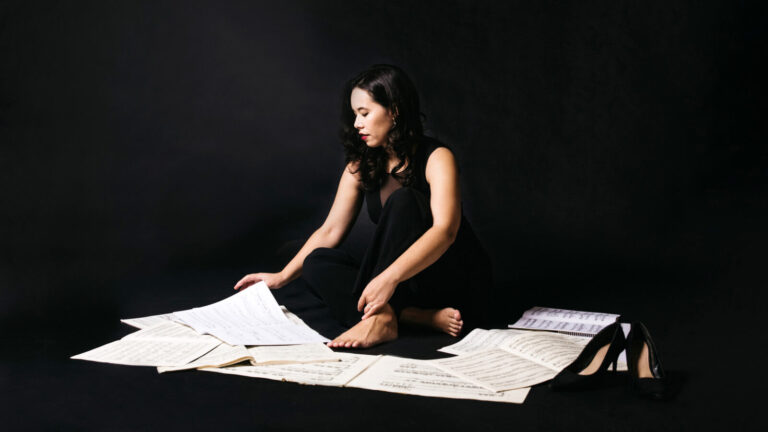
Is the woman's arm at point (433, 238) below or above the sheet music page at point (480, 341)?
above

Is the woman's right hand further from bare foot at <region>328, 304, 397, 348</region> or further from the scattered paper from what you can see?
the scattered paper

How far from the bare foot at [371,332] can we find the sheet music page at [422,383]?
18 cm

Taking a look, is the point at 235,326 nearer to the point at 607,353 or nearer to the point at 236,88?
the point at 607,353

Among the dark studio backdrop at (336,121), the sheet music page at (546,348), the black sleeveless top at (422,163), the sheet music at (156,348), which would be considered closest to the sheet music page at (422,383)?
the sheet music page at (546,348)

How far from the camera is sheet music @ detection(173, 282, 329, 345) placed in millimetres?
2402

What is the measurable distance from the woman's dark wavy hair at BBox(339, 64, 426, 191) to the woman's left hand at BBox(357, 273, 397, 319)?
0.53m

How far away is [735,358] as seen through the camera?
7.73ft

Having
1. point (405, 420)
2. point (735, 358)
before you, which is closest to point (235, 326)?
point (405, 420)

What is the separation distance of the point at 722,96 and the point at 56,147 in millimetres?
3937

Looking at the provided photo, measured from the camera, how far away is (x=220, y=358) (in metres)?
Answer: 2.20

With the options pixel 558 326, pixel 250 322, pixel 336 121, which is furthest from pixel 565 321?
pixel 336 121

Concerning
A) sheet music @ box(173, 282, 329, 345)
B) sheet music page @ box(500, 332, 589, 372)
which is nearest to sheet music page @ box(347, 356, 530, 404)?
sheet music page @ box(500, 332, 589, 372)

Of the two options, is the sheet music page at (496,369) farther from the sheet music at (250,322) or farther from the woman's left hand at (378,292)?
the sheet music at (250,322)

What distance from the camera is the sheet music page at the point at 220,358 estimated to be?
7.06 feet
